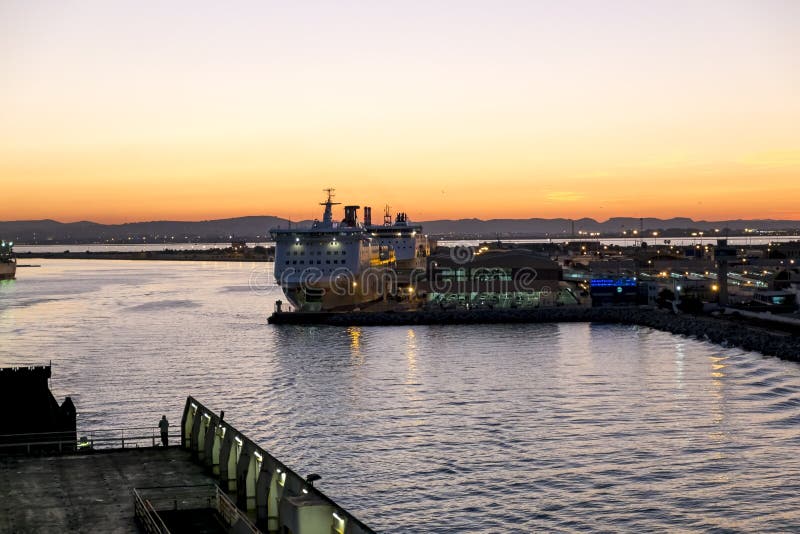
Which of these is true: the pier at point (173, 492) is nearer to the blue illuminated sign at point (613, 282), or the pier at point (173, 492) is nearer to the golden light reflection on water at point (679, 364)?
the golden light reflection on water at point (679, 364)

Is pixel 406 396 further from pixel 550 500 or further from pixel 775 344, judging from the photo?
pixel 775 344

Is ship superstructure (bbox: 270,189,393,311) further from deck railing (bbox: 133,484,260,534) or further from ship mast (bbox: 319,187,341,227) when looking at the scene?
deck railing (bbox: 133,484,260,534)

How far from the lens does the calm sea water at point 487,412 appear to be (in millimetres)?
12539

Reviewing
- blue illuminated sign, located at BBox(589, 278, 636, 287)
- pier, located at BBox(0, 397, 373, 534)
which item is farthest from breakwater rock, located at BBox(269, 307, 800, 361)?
pier, located at BBox(0, 397, 373, 534)

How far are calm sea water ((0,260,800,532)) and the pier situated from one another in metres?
3.01

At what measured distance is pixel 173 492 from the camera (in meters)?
8.98

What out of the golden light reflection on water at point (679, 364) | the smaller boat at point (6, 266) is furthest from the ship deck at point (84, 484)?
the smaller boat at point (6, 266)

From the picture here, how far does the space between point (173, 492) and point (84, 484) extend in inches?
38.3

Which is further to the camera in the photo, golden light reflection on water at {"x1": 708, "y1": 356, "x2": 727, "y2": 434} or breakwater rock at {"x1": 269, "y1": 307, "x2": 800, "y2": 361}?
breakwater rock at {"x1": 269, "y1": 307, "x2": 800, "y2": 361}

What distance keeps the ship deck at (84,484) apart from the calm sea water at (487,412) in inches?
122

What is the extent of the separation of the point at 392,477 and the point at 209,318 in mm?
29396

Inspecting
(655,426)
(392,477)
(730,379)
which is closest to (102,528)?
(392,477)

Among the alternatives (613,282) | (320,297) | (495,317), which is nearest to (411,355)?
(495,317)

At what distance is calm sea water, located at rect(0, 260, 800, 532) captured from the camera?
1254 cm
